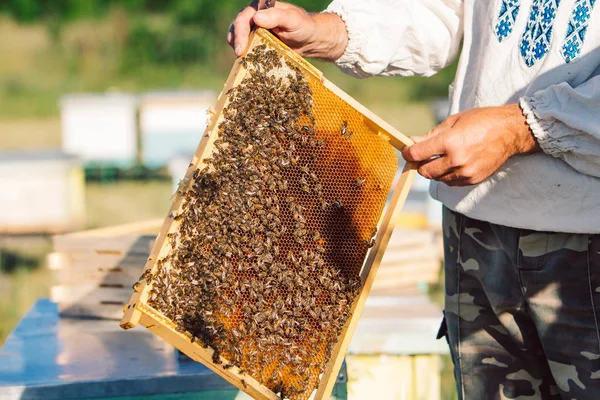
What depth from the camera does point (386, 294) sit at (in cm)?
469

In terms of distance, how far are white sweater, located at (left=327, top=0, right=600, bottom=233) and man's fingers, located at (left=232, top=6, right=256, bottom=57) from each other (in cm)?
44

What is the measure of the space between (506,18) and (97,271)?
2.56 metres

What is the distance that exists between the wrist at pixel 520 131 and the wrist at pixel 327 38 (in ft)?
2.46

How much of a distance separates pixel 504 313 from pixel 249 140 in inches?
42.4

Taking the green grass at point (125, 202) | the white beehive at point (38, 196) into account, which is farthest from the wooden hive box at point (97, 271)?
the green grass at point (125, 202)

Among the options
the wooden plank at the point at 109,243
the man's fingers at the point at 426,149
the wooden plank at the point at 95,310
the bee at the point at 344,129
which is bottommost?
the wooden plank at the point at 95,310

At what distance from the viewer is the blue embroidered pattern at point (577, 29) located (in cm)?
226

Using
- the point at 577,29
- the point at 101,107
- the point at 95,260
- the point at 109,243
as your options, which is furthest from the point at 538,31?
the point at 101,107

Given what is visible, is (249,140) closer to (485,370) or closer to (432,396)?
(485,370)

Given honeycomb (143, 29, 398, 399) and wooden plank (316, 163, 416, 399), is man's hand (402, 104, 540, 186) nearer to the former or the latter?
wooden plank (316, 163, 416, 399)

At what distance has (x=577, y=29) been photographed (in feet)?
7.48

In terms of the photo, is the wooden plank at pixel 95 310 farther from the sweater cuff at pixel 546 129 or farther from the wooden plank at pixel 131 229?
the sweater cuff at pixel 546 129

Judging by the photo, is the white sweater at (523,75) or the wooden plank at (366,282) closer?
the white sweater at (523,75)

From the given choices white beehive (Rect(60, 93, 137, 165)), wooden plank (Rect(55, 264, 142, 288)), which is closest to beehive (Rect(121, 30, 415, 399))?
wooden plank (Rect(55, 264, 142, 288))
